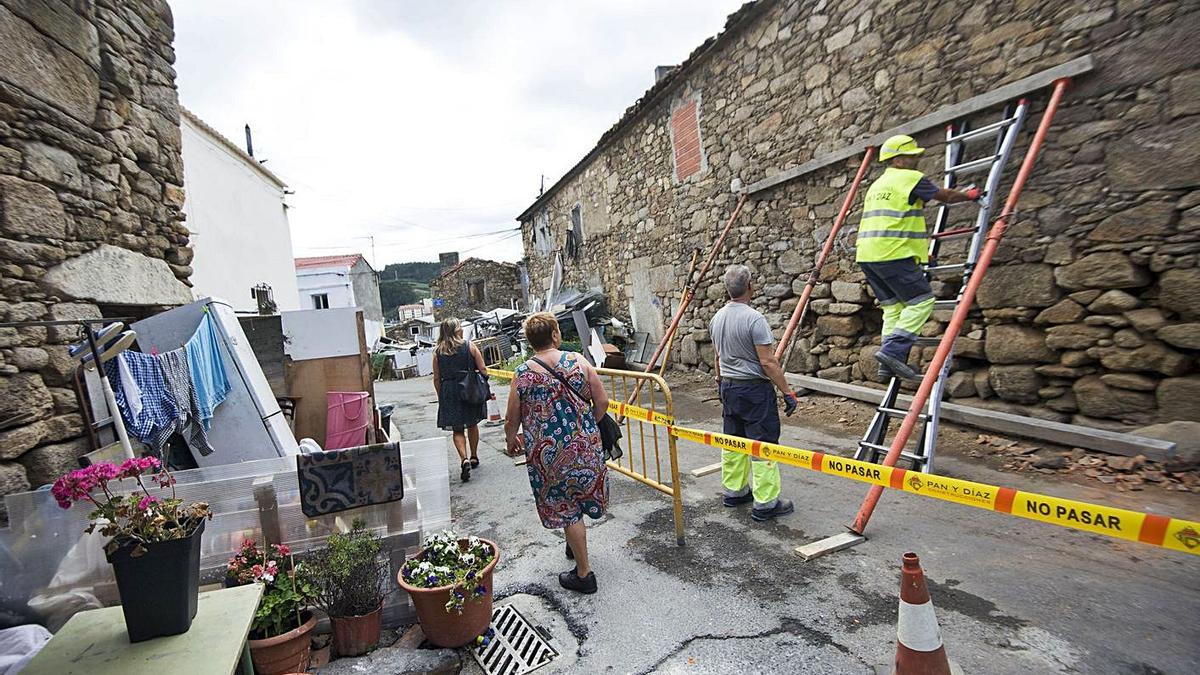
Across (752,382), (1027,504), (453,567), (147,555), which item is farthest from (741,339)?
(147,555)

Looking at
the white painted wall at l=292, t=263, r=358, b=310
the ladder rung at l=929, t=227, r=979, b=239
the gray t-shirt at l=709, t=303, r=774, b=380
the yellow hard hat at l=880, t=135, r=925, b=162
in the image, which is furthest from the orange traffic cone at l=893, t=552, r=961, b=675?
the white painted wall at l=292, t=263, r=358, b=310

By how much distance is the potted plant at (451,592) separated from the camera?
8.44ft

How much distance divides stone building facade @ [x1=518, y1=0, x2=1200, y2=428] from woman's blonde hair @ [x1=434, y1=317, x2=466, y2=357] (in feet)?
14.2

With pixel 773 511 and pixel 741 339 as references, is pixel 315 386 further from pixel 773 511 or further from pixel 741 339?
pixel 773 511

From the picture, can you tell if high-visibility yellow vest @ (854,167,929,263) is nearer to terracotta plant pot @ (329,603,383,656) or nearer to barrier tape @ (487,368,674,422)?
barrier tape @ (487,368,674,422)

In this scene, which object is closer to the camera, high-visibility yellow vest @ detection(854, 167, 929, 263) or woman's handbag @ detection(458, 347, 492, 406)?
high-visibility yellow vest @ detection(854, 167, 929, 263)

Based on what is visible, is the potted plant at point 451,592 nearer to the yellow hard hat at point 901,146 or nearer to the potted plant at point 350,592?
the potted plant at point 350,592

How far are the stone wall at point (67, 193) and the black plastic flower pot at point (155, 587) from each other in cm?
165

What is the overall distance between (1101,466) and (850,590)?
98.4 inches

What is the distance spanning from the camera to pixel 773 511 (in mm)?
3729

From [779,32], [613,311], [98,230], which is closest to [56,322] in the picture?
[98,230]

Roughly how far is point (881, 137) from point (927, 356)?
2280 mm

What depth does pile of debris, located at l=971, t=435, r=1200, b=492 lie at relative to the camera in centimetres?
351

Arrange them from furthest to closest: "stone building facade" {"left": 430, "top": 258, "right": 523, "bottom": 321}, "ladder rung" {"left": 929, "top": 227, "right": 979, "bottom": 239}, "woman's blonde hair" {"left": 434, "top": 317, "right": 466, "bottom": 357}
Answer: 1. "stone building facade" {"left": 430, "top": 258, "right": 523, "bottom": 321}
2. "woman's blonde hair" {"left": 434, "top": 317, "right": 466, "bottom": 357}
3. "ladder rung" {"left": 929, "top": 227, "right": 979, "bottom": 239}
